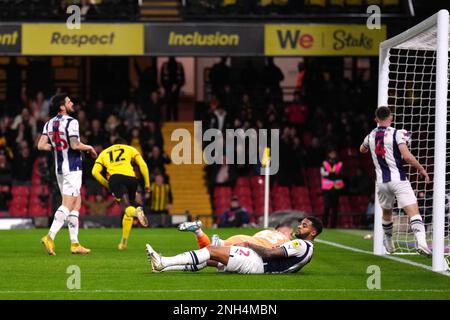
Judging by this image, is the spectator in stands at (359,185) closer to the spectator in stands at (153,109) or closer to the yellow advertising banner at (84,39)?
the spectator in stands at (153,109)

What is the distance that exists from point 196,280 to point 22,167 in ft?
54.8

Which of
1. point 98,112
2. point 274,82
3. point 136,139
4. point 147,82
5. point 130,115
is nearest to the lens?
point 136,139

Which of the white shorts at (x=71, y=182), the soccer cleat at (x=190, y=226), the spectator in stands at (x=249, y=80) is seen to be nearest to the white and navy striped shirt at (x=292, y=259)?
the soccer cleat at (x=190, y=226)

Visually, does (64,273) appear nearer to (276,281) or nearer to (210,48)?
(276,281)

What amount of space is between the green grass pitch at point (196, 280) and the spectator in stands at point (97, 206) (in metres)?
9.91

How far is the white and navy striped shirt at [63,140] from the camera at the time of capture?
14641 mm

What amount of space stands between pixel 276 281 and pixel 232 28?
15.5m

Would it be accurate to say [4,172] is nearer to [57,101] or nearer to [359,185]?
[359,185]

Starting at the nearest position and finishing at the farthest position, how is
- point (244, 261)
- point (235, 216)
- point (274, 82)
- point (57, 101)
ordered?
point (244, 261), point (57, 101), point (235, 216), point (274, 82)

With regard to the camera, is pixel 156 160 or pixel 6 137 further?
pixel 6 137

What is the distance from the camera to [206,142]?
2845 cm

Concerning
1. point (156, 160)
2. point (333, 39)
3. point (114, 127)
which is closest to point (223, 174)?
point (156, 160)

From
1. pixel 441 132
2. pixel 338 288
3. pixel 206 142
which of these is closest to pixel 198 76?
pixel 206 142

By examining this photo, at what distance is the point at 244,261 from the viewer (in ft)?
37.2
